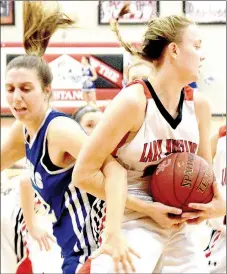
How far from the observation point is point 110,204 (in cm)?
180

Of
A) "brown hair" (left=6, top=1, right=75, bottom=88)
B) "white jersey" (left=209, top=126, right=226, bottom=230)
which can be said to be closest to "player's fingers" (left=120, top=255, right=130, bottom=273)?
"brown hair" (left=6, top=1, right=75, bottom=88)

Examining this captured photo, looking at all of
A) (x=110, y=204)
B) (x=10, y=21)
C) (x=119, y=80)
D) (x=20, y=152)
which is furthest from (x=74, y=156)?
(x=10, y=21)

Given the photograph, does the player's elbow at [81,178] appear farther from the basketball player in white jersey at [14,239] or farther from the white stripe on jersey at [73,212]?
the basketball player in white jersey at [14,239]

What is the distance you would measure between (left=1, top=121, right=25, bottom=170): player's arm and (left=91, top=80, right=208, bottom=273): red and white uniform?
62 centimetres

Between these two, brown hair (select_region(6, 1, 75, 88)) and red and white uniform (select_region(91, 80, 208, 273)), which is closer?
red and white uniform (select_region(91, 80, 208, 273))

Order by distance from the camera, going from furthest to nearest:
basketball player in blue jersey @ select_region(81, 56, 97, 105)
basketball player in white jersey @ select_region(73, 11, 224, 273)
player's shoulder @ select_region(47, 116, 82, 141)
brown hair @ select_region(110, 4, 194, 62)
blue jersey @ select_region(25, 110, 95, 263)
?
basketball player in blue jersey @ select_region(81, 56, 97, 105) → blue jersey @ select_region(25, 110, 95, 263) → player's shoulder @ select_region(47, 116, 82, 141) → brown hair @ select_region(110, 4, 194, 62) → basketball player in white jersey @ select_region(73, 11, 224, 273)

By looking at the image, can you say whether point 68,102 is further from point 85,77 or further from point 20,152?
point 20,152

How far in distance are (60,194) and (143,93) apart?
56 cm

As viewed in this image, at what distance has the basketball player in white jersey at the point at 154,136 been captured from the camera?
184 centimetres

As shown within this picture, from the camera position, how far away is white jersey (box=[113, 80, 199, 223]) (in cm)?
192

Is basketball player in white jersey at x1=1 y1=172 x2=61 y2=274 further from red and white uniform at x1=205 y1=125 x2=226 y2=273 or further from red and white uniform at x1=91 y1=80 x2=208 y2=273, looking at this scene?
red and white uniform at x1=91 y1=80 x2=208 y2=273

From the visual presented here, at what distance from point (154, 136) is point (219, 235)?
105cm

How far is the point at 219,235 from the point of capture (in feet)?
9.29

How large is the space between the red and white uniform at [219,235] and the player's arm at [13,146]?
2.73 feet
